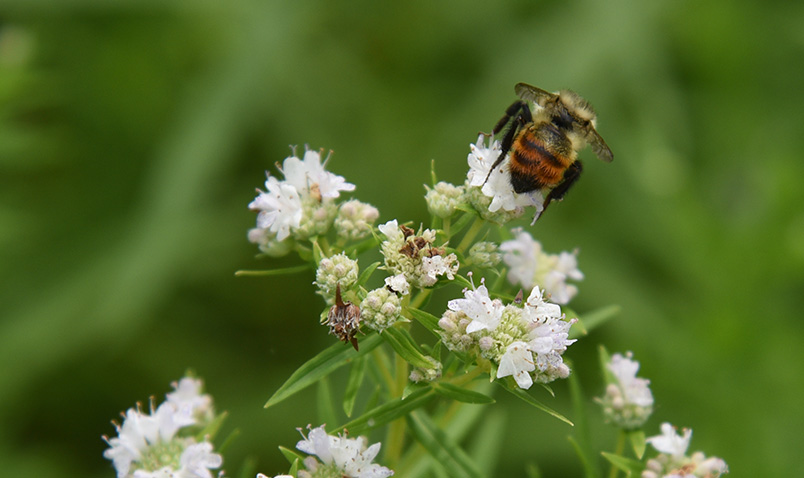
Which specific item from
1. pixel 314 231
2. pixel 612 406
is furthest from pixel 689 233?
pixel 314 231

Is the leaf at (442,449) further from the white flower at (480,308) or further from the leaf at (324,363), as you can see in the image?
the white flower at (480,308)

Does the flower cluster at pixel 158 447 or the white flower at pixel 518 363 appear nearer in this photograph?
the white flower at pixel 518 363

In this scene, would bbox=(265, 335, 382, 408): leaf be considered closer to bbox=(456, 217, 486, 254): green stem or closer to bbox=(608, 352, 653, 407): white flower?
bbox=(456, 217, 486, 254): green stem

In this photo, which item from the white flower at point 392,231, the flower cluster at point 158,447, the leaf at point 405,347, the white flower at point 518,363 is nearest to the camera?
the white flower at point 518,363

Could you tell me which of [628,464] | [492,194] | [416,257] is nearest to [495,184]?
[492,194]

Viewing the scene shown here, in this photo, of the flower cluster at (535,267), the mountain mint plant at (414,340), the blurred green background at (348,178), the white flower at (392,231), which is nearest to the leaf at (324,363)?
the mountain mint plant at (414,340)

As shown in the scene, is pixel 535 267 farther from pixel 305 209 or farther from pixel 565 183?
pixel 305 209
